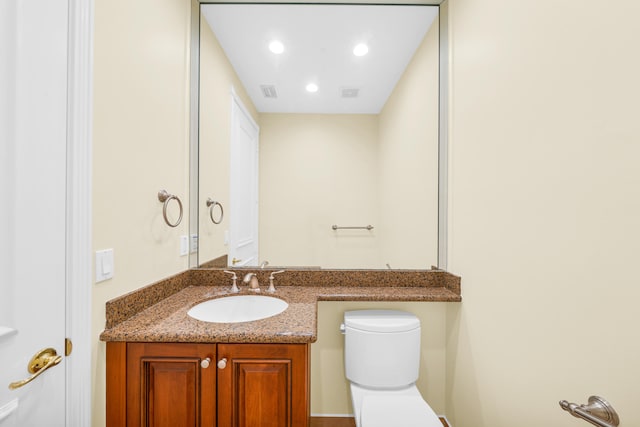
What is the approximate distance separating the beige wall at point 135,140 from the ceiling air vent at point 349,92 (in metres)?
0.89

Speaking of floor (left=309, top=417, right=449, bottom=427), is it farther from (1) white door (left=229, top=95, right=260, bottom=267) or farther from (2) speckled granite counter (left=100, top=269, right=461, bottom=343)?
(1) white door (left=229, top=95, right=260, bottom=267)

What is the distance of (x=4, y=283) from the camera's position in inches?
25.8

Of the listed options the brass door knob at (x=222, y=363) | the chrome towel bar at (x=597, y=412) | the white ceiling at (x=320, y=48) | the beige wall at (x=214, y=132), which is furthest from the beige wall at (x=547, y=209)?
the beige wall at (x=214, y=132)

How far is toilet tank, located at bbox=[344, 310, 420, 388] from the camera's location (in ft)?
4.55

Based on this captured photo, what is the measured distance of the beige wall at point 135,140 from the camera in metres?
0.95

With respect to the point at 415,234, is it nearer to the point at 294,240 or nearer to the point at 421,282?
the point at 421,282

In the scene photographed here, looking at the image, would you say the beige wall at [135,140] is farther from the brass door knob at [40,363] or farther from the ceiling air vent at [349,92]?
the ceiling air vent at [349,92]

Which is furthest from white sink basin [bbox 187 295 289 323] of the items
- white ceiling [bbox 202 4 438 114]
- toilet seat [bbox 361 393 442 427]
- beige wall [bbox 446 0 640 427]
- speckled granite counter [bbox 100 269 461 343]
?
white ceiling [bbox 202 4 438 114]

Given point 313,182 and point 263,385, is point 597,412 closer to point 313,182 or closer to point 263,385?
point 263,385

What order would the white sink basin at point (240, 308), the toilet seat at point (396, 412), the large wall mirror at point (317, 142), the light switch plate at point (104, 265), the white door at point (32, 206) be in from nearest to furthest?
the white door at point (32, 206) < the light switch plate at point (104, 265) < the toilet seat at point (396, 412) < the white sink basin at point (240, 308) < the large wall mirror at point (317, 142)

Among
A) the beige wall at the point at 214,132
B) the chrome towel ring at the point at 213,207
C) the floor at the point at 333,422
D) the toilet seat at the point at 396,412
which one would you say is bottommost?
the floor at the point at 333,422

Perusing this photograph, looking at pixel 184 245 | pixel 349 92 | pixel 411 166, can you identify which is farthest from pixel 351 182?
pixel 184 245

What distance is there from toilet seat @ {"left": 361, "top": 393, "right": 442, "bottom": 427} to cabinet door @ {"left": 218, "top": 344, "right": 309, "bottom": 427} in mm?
335

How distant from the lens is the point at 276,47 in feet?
5.41
